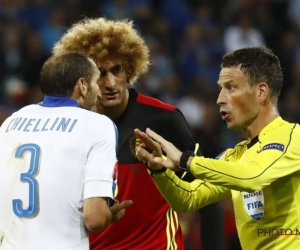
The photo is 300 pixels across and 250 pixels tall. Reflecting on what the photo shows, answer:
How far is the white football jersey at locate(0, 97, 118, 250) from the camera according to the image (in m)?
3.85

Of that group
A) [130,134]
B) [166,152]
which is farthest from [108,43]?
[166,152]

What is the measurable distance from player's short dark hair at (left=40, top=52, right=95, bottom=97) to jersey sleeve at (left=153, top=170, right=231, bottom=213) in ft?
2.60

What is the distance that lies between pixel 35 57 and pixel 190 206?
6223 millimetres

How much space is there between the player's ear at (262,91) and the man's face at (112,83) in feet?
3.34

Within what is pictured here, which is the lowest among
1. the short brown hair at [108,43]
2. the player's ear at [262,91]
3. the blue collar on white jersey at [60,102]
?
the blue collar on white jersey at [60,102]

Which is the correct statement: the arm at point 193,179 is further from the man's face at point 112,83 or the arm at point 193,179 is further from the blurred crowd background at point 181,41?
the blurred crowd background at point 181,41

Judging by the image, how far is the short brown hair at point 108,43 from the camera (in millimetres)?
5402

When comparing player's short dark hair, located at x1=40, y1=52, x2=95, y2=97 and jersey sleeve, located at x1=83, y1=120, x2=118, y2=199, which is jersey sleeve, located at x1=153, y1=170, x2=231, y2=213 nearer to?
jersey sleeve, located at x1=83, y1=120, x2=118, y2=199

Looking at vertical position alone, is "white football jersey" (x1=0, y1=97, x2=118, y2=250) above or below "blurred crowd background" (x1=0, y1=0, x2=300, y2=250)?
below

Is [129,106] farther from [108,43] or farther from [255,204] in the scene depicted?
[255,204]

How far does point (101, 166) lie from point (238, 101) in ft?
3.45

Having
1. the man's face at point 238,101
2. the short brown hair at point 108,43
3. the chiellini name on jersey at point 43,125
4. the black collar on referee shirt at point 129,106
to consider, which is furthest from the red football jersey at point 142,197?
the chiellini name on jersey at point 43,125

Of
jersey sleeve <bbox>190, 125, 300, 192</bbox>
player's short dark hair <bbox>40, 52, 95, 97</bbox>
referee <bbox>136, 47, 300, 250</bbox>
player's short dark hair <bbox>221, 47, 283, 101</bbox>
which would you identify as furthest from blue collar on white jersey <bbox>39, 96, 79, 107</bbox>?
player's short dark hair <bbox>221, 47, 283, 101</bbox>

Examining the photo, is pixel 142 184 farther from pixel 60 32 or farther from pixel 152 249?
pixel 60 32
